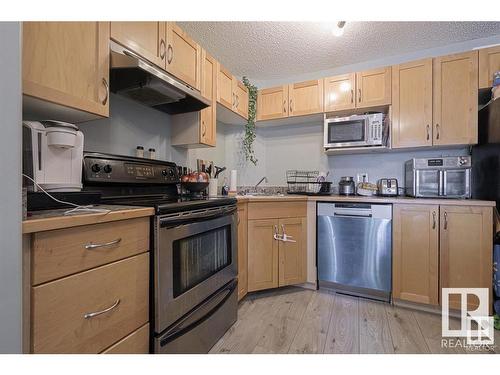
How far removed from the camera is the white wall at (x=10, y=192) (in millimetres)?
606

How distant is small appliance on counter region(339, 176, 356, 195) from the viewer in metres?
2.43

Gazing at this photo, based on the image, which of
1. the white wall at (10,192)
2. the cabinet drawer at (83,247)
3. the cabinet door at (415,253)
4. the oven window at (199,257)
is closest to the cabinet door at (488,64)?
the cabinet door at (415,253)

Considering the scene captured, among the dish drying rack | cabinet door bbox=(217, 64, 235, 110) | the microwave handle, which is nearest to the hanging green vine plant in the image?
cabinet door bbox=(217, 64, 235, 110)

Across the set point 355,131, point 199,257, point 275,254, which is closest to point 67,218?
point 199,257

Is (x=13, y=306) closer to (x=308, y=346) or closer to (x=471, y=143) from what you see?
(x=308, y=346)

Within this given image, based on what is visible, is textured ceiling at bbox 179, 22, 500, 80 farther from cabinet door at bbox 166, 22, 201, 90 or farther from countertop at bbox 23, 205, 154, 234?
countertop at bbox 23, 205, 154, 234

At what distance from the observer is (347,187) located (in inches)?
95.6

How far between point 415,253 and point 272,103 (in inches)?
81.0

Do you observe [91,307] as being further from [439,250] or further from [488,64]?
[488,64]

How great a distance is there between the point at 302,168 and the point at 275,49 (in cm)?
135

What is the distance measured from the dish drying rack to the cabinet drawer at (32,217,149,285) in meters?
1.93

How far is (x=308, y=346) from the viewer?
143 cm
